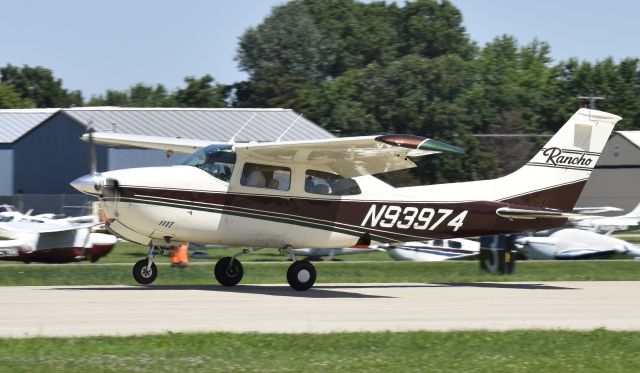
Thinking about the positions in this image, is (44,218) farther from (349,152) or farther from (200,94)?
(200,94)

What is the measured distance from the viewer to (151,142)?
1923 cm

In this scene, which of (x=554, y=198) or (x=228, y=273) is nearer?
(x=228, y=273)

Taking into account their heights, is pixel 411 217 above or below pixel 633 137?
below

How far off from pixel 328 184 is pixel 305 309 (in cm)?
349

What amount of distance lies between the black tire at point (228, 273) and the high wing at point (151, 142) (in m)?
2.31

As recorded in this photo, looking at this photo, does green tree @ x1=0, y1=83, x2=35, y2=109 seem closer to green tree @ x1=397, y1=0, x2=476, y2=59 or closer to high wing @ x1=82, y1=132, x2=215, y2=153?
green tree @ x1=397, y1=0, x2=476, y2=59

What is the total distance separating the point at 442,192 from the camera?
18.5 m

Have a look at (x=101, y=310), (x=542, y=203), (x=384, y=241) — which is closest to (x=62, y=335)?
(x=101, y=310)

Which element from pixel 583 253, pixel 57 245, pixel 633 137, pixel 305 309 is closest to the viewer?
pixel 305 309

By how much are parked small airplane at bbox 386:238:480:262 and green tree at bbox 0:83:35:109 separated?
241ft

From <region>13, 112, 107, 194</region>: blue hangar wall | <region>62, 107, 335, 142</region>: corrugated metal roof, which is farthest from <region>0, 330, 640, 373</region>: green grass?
<region>13, 112, 107, 194</region>: blue hangar wall

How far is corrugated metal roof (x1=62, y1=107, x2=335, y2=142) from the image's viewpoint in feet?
179

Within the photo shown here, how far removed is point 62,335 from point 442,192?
28.4 ft

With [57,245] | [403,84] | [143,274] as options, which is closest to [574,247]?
[57,245]
